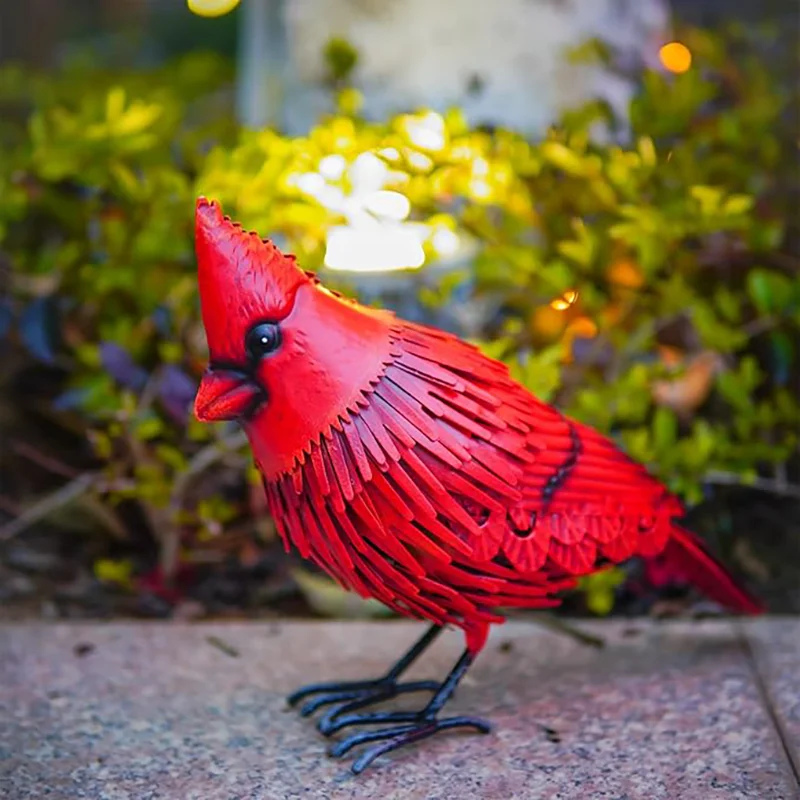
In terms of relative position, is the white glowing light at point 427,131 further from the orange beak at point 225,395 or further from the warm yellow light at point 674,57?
the orange beak at point 225,395

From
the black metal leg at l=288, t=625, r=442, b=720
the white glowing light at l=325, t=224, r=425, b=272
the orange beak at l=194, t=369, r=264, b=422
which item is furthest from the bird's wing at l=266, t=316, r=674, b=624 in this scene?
Answer: the white glowing light at l=325, t=224, r=425, b=272

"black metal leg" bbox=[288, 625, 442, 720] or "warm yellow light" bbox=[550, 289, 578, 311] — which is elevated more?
"warm yellow light" bbox=[550, 289, 578, 311]

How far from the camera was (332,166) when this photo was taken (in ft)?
10.8

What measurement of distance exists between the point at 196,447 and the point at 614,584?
132cm

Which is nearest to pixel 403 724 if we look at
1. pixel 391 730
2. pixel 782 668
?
pixel 391 730

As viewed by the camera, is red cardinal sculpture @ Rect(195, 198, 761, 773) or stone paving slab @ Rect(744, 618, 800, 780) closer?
red cardinal sculpture @ Rect(195, 198, 761, 773)

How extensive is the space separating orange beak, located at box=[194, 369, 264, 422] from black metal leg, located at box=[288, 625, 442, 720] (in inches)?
26.3

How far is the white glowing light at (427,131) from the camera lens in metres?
3.23

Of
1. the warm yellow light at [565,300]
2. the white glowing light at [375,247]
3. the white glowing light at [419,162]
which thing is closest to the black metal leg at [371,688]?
the warm yellow light at [565,300]

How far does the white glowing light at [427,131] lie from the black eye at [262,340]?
1.32 m

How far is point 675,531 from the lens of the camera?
98.7 inches

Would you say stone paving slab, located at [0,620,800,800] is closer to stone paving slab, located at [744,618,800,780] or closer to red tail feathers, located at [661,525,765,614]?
stone paving slab, located at [744,618,800,780]

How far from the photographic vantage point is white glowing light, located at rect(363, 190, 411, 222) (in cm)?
326

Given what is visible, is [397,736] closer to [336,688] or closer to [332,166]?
[336,688]
